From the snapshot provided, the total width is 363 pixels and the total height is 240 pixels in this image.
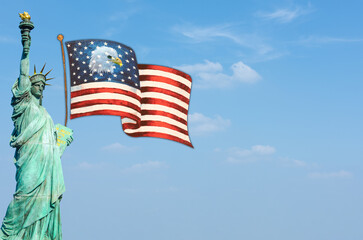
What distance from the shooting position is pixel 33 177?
27.1m

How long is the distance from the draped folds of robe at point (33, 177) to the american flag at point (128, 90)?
342 centimetres

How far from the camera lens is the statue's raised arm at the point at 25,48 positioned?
27.5 meters

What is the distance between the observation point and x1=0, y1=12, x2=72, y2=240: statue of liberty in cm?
2689

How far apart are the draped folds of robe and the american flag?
3.42m

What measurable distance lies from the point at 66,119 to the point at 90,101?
158 centimetres

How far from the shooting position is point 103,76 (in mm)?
32062

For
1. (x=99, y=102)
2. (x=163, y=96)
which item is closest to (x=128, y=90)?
(x=99, y=102)

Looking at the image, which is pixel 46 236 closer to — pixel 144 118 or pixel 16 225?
pixel 16 225

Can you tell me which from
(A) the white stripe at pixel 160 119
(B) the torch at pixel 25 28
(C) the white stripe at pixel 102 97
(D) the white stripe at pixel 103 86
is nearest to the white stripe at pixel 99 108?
(C) the white stripe at pixel 102 97

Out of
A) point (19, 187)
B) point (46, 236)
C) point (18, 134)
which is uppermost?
point (18, 134)

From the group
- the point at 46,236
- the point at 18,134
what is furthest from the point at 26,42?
the point at 46,236

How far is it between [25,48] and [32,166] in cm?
501

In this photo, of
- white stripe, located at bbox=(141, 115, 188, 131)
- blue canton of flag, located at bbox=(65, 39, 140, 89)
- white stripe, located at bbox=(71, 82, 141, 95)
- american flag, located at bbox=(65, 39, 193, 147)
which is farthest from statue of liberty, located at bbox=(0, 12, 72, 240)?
white stripe, located at bbox=(141, 115, 188, 131)

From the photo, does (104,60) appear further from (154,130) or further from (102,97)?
(154,130)
